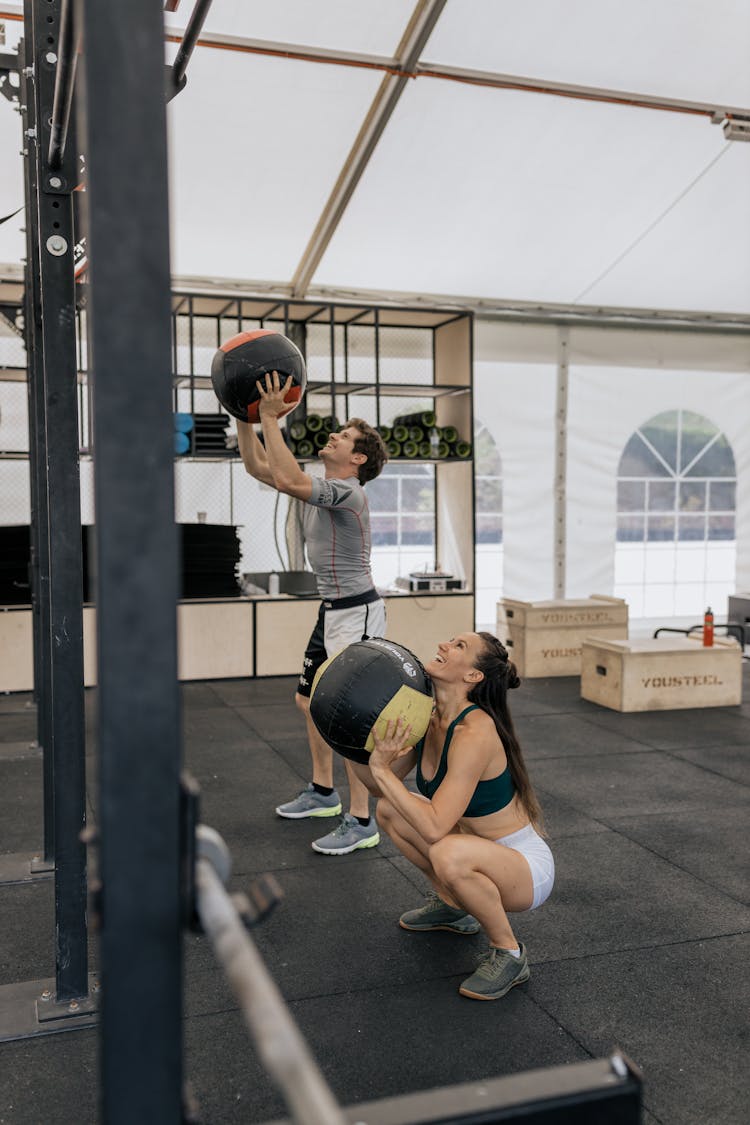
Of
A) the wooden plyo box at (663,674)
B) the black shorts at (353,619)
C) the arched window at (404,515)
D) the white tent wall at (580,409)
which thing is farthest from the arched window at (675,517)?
the black shorts at (353,619)

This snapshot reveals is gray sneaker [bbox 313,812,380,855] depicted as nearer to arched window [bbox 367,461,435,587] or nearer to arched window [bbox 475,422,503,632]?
arched window [bbox 367,461,435,587]

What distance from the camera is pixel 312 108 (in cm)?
578

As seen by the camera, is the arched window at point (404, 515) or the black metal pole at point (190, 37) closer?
the black metal pole at point (190, 37)

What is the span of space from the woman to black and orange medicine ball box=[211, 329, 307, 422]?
42.0 inches

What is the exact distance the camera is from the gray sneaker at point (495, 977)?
2.50 m

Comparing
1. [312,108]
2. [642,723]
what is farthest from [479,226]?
[642,723]

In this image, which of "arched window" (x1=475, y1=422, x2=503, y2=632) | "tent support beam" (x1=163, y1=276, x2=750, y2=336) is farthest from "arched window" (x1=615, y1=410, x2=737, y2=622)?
"arched window" (x1=475, y1=422, x2=503, y2=632)

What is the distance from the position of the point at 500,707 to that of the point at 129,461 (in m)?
1.87

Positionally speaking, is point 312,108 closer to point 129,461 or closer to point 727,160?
point 727,160

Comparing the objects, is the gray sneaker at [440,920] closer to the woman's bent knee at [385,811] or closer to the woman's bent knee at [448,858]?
the woman's bent knee at [385,811]

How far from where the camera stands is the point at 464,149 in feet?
20.3

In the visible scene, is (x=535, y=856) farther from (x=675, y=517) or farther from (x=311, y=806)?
(x=675, y=517)

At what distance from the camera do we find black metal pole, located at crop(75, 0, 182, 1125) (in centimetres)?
87

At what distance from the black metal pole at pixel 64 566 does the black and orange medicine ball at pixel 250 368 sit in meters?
0.76
